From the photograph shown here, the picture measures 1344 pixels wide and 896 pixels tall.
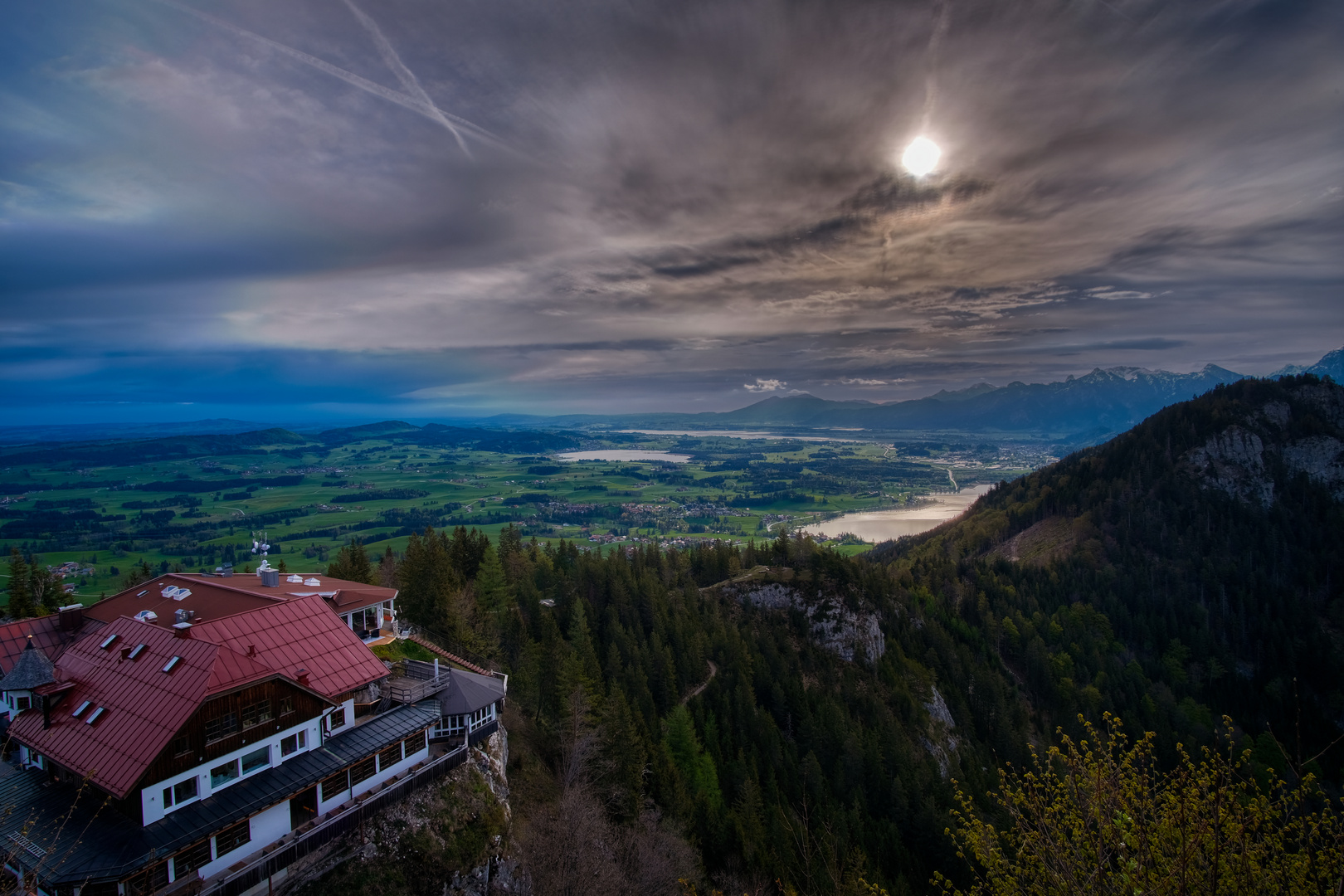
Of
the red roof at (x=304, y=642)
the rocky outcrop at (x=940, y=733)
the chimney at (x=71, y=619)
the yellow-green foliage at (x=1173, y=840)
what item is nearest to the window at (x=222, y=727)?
the red roof at (x=304, y=642)

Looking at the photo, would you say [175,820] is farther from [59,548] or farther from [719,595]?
[59,548]

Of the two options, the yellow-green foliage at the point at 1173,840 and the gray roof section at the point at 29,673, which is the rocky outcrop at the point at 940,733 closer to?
the yellow-green foliage at the point at 1173,840

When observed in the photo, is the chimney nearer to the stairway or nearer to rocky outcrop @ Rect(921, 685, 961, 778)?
the stairway

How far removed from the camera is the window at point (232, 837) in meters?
18.6

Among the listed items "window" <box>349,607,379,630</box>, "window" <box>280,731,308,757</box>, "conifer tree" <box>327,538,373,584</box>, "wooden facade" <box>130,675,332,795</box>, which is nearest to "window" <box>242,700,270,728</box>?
"wooden facade" <box>130,675,332,795</box>

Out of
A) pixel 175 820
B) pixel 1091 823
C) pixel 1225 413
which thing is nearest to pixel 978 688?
pixel 1091 823

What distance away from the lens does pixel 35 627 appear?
25.4m

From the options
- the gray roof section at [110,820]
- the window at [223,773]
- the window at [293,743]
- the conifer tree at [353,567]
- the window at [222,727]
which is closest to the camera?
the gray roof section at [110,820]

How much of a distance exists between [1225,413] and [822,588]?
12763 cm

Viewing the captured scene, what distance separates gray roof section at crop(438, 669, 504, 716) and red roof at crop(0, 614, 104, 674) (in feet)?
47.9

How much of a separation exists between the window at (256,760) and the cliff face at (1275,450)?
166 metres

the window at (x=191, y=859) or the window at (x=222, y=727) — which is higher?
the window at (x=222, y=727)

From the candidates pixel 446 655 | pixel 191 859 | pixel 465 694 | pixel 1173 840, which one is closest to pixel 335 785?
pixel 191 859

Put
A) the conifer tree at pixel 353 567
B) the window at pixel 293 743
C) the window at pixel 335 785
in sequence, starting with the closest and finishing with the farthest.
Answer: the window at pixel 293 743
the window at pixel 335 785
the conifer tree at pixel 353 567
